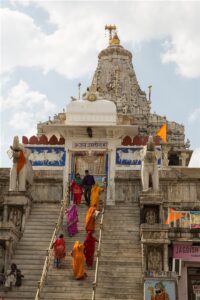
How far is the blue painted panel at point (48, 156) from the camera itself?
74.2 feet

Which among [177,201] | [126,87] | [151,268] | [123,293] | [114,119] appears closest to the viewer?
[123,293]

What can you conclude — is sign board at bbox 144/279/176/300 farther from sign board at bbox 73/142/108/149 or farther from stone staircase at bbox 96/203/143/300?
sign board at bbox 73/142/108/149

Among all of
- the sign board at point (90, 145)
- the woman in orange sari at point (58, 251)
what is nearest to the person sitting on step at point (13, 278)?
the woman in orange sari at point (58, 251)

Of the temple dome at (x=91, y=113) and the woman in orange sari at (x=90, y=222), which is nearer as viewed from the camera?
the woman in orange sari at (x=90, y=222)

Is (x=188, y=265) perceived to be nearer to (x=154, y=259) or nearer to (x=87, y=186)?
(x=154, y=259)

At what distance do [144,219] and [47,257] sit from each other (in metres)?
4.56

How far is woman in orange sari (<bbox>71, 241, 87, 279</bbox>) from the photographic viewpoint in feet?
47.9

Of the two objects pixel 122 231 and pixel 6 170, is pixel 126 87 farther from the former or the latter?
pixel 122 231

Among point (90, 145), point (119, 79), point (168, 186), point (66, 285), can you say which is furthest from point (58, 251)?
point (119, 79)

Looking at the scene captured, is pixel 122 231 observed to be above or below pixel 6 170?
below

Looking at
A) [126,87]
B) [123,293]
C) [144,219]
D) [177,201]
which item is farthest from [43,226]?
[126,87]

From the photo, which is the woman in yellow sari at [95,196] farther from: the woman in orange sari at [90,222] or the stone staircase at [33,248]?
the woman in orange sari at [90,222]

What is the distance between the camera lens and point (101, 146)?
22422 millimetres

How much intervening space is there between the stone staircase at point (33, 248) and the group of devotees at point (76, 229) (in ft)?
2.61
